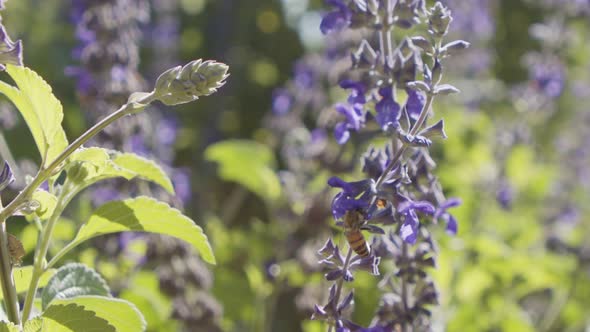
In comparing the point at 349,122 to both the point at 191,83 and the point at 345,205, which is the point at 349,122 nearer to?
the point at 345,205

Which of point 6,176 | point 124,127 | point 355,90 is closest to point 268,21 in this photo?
point 124,127

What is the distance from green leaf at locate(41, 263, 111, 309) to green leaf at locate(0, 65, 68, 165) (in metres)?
0.24

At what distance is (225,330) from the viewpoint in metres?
2.38

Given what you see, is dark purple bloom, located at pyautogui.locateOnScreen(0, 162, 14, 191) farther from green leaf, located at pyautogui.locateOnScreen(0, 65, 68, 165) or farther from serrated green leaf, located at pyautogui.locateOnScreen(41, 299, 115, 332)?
serrated green leaf, located at pyautogui.locateOnScreen(41, 299, 115, 332)

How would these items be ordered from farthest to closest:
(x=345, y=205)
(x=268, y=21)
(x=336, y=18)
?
1. (x=268, y=21)
2. (x=336, y=18)
3. (x=345, y=205)

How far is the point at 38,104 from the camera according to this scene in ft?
3.16

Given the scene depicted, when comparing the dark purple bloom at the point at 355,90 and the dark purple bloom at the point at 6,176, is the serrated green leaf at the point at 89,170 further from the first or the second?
the dark purple bloom at the point at 355,90

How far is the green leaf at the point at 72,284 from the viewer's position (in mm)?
1141

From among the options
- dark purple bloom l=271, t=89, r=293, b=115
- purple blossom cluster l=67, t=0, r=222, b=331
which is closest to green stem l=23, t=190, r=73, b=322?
purple blossom cluster l=67, t=0, r=222, b=331

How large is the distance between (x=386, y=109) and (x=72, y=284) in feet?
1.79

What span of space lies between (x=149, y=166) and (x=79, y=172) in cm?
11

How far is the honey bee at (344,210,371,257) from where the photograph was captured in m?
1.03

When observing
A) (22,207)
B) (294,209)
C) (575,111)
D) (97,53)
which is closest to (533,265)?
(294,209)

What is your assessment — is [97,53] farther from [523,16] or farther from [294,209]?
[523,16]
